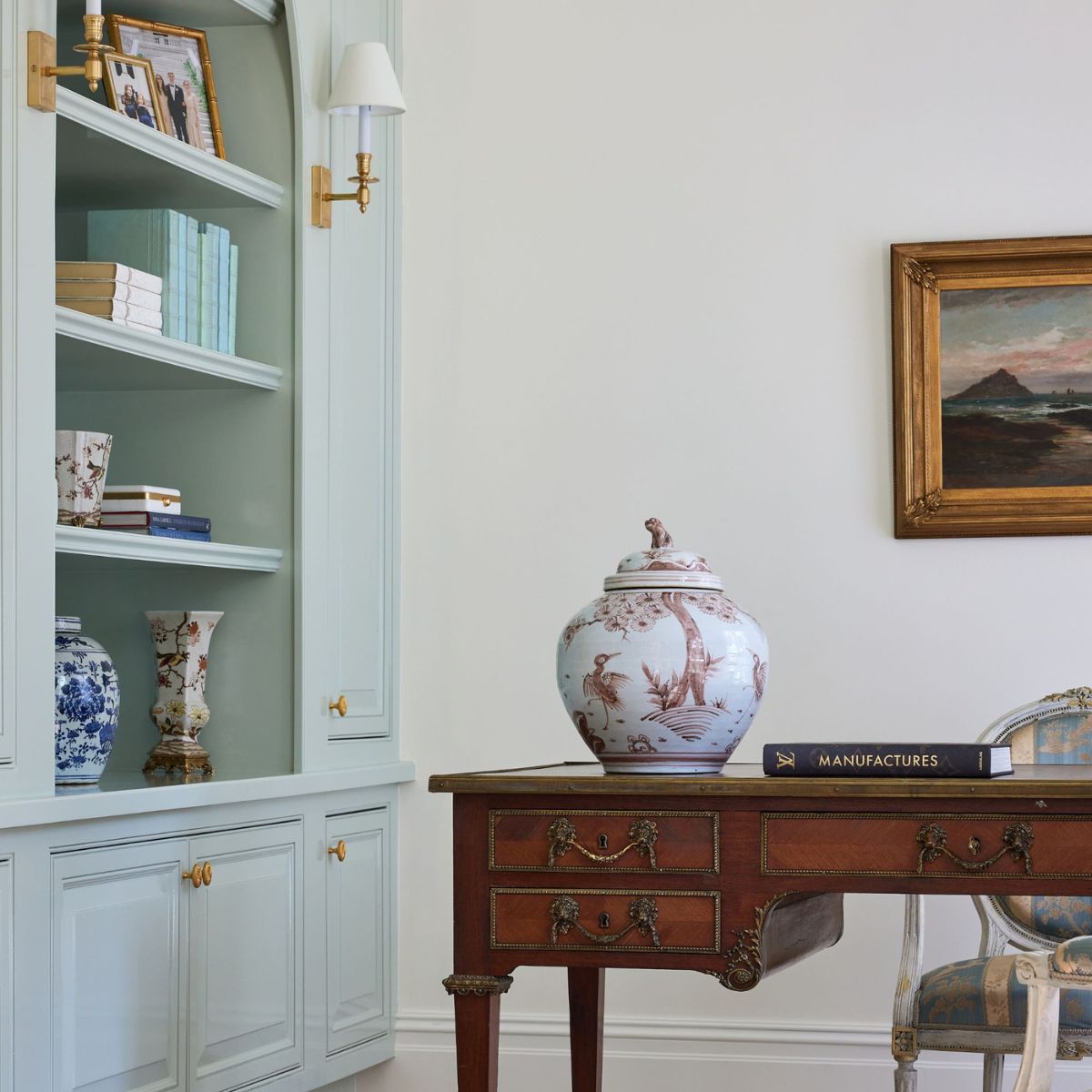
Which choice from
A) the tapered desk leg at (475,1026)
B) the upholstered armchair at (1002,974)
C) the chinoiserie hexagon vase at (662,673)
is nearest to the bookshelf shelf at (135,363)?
the chinoiserie hexagon vase at (662,673)

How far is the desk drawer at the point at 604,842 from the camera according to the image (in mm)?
1987

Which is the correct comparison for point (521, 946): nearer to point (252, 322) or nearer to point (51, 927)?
point (51, 927)

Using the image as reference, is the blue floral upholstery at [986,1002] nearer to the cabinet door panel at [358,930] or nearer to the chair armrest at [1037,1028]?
the chair armrest at [1037,1028]

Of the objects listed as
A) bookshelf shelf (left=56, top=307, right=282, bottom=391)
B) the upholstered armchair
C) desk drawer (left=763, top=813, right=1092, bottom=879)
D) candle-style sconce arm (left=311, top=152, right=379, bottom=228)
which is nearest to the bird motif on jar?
desk drawer (left=763, top=813, right=1092, bottom=879)

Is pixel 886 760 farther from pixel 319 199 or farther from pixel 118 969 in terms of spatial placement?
pixel 319 199

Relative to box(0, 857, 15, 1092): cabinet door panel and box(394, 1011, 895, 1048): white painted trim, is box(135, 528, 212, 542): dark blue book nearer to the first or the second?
box(0, 857, 15, 1092): cabinet door panel

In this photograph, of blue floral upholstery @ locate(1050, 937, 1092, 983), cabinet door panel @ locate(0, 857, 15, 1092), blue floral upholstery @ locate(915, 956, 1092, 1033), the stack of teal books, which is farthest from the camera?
the stack of teal books

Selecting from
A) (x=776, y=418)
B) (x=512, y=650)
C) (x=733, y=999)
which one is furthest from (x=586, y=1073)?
(x=776, y=418)

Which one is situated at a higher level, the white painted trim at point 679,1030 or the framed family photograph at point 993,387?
the framed family photograph at point 993,387

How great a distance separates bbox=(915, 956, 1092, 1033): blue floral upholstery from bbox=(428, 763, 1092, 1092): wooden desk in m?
0.57

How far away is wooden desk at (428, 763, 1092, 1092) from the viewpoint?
1.91m

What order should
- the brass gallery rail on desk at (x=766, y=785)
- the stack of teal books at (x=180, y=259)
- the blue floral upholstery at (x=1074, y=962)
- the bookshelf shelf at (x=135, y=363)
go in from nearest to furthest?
the blue floral upholstery at (x=1074, y=962) < the brass gallery rail on desk at (x=766, y=785) < the bookshelf shelf at (x=135, y=363) < the stack of teal books at (x=180, y=259)

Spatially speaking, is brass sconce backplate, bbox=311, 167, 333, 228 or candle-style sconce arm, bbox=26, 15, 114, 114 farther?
brass sconce backplate, bbox=311, 167, 333, 228

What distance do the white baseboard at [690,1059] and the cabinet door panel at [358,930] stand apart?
14cm
